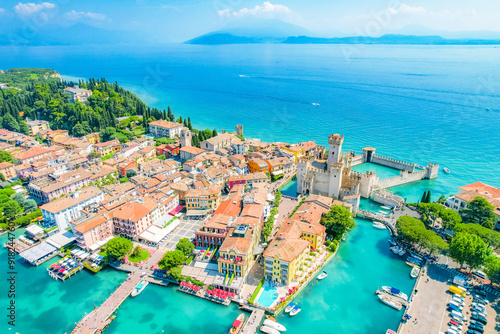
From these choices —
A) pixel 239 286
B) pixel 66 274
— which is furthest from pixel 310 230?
pixel 66 274

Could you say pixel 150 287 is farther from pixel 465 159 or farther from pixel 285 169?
pixel 465 159

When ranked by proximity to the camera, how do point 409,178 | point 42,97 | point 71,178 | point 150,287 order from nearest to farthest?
point 150,287 < point 71,178 < point 409,178 < point 42,97

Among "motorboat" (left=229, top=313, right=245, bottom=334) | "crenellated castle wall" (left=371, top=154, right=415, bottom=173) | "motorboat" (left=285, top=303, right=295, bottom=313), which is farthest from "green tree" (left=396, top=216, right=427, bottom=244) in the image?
"crenellated castle wall" (left=371, top=154, right=415, bottom=173)

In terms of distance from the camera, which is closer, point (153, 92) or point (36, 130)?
point (36, 130)

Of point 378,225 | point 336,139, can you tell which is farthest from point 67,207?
point 378,225

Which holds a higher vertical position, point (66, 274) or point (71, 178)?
point (71, 178)

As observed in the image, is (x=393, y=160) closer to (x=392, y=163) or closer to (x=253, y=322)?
(x=392, y=163)
